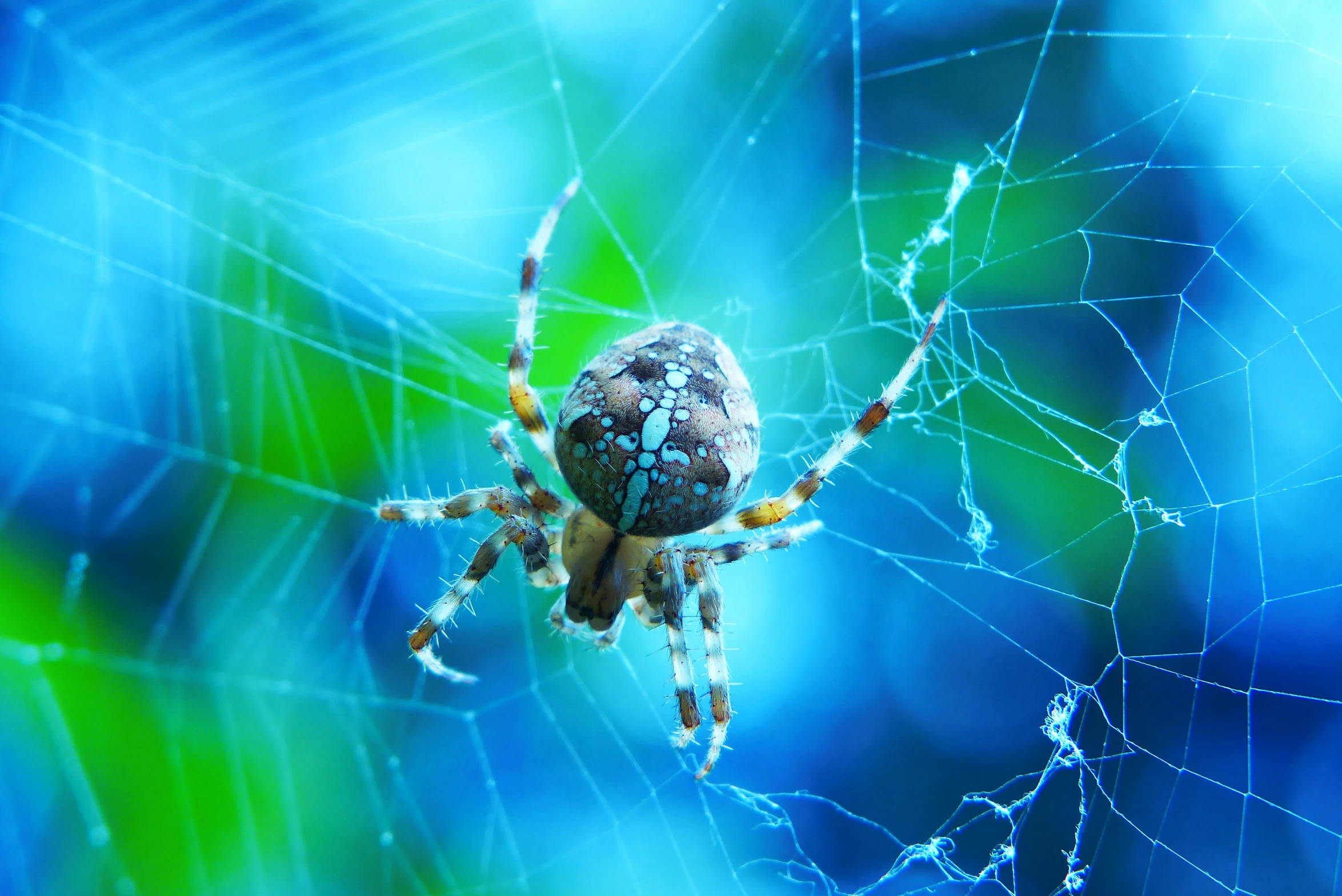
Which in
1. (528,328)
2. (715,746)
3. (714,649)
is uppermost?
(528,328)

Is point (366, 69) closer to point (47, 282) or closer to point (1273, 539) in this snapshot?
point (47, 282)

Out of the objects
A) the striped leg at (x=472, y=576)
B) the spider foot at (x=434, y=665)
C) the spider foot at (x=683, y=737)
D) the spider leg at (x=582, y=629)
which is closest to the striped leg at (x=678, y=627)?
the spider foot at (x=683, y=737)

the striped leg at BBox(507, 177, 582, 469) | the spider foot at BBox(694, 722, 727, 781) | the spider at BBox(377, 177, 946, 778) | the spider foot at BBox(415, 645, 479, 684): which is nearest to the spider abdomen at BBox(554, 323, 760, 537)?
the spider at BBox(377, 177, 946, 778)

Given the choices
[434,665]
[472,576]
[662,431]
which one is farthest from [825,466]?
[434,665]

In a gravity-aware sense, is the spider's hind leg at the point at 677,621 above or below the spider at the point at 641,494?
below

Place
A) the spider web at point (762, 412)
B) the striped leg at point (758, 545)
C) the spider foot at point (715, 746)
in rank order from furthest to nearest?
the striped leg at point (758, 545), the spider foot at point (715, 746), the spider web at point (762, 412)

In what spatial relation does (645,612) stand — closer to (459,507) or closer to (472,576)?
(472,576)

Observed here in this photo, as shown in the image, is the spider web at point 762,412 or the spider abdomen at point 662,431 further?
the spider web at point 762,412

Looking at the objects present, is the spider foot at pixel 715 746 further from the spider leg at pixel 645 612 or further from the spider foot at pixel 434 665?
the spider foot at pixel 434 665
